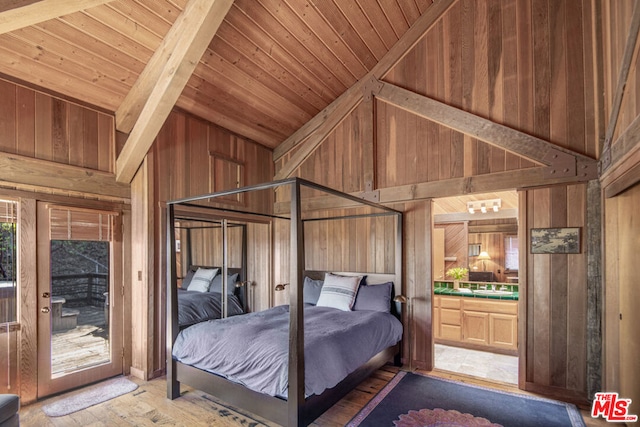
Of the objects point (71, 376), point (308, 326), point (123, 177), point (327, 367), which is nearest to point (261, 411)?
point (327, 367)

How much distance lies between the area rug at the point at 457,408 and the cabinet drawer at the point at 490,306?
57.4 inches

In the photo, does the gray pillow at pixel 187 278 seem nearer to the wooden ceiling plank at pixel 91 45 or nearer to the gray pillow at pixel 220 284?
the gray pillow at pixel 220 284

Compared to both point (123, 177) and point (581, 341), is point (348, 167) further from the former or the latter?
point (581, 341)

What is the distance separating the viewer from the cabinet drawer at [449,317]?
505 cm

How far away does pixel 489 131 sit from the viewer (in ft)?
12.5

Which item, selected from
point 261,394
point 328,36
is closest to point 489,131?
point 328,36

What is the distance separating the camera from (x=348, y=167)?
4.91 metres

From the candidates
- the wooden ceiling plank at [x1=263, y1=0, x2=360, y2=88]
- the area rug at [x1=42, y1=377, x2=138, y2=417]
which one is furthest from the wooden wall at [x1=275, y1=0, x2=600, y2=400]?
the area rug at [x1=42, y1=377, x2=138, y2=417]

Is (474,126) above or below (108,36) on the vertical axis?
below

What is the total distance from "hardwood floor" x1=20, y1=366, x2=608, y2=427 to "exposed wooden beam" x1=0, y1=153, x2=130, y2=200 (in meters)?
2.09

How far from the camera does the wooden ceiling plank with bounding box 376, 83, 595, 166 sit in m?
3.50

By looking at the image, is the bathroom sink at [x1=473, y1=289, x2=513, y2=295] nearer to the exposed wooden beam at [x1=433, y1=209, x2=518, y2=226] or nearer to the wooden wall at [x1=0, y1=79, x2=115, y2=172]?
the exposed wooden beam at [x1=433, y1=209, x2=518, y2=226]

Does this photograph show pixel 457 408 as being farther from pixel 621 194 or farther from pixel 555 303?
pixel 621 194

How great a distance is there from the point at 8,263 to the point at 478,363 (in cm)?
530
